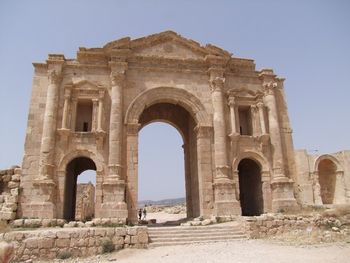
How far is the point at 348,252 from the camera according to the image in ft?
27.6

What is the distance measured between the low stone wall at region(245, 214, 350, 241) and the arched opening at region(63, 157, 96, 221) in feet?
28.8

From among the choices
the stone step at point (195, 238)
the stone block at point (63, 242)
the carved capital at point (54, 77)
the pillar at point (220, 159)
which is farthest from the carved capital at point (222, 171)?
the carved capital at point (54, 77)

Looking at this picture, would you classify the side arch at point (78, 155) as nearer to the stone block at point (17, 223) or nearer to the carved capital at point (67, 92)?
the stone block at point (17, 223)

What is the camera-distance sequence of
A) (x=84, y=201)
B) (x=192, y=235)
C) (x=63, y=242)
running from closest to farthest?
(x=63, y=242) → (x=192, y=235) → (x=84, y=201)

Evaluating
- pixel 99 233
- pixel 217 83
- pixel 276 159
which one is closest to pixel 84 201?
pixel 217 83

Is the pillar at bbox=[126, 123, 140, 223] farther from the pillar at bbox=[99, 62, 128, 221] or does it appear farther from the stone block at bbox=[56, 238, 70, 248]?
the stone block at bbox=[56, 238, 70, 248]

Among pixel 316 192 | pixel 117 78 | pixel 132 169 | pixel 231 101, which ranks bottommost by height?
pixel 316 192

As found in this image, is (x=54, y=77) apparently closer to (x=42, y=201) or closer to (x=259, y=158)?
(x=42, y=201)

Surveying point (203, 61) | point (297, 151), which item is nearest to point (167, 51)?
point (203, 61)

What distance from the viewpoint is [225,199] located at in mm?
15047

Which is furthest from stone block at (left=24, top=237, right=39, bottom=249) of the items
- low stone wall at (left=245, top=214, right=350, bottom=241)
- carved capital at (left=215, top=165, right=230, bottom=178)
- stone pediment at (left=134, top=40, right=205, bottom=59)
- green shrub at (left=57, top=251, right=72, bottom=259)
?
stone pediment at (left=134, top=40, right=205, bottom=59)

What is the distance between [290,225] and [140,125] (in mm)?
8624

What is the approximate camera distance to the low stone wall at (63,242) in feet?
30.7

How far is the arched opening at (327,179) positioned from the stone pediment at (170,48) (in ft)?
Answer: 32.0
